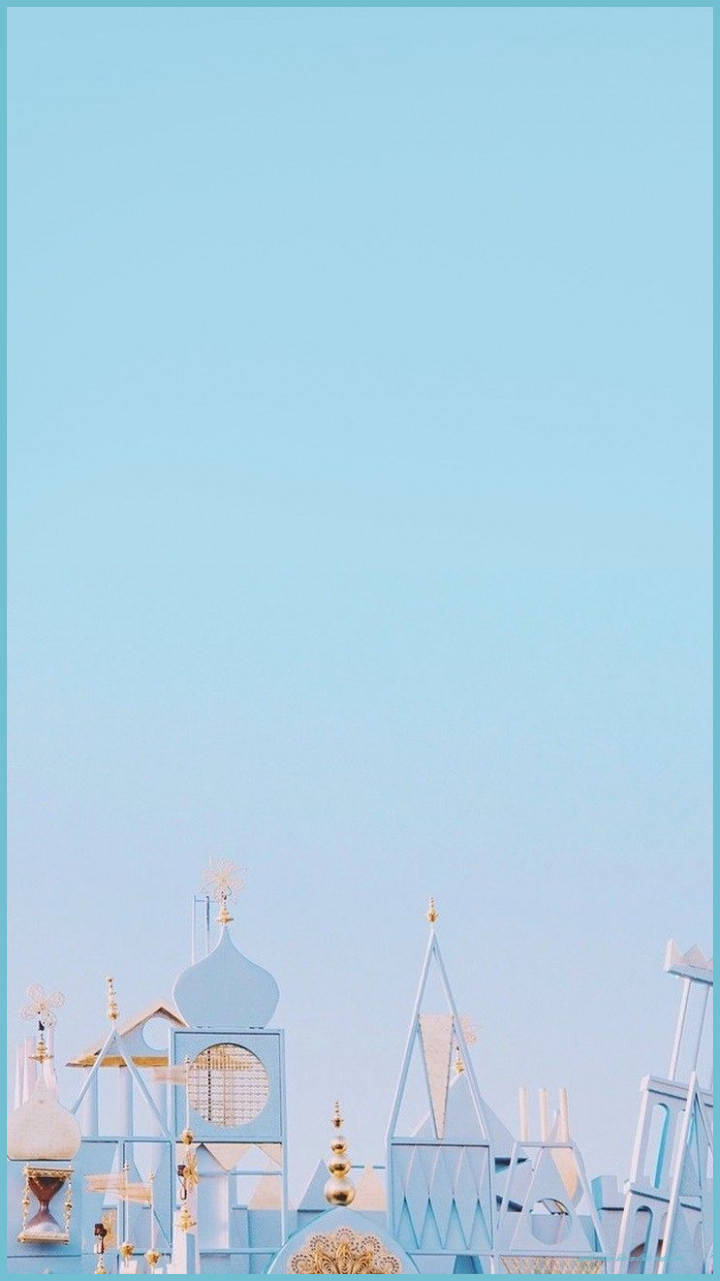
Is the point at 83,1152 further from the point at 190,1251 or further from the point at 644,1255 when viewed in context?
the point at 644,1255

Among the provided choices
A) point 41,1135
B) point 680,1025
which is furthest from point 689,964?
point 41,1135

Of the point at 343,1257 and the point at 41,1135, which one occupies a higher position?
the point at 41,1135

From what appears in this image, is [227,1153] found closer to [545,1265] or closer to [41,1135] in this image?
[41,1135]

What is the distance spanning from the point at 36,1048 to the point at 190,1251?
225 centimetres

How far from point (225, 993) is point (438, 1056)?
1591 millimetres

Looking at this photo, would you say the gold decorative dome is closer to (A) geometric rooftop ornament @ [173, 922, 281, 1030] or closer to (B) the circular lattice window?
(B) the circular lattice window

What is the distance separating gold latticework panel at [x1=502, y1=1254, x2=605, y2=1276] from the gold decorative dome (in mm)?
3111

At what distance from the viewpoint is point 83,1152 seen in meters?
19.4

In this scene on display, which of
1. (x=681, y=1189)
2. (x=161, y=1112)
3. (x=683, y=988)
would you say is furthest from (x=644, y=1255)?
(x=161, y=1112)

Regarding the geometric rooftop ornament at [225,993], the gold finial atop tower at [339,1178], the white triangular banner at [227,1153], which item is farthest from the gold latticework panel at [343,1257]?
the geometric rooftop ornament at [225,993]

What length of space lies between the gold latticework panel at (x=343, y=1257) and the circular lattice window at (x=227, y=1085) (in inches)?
68.0

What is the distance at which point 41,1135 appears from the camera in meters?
19.2

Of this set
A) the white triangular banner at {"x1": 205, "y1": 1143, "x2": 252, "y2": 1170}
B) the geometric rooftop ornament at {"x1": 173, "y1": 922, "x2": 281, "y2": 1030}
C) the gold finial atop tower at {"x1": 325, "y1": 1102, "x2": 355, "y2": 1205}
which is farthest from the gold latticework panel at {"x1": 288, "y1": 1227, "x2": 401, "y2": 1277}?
the geometric rooftop ornament at {"x1": 173, "y1": 922, "x2": 281, "y2": 1030}

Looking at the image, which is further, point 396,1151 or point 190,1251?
point 396,1151
